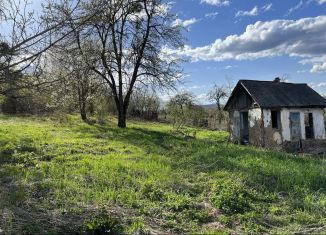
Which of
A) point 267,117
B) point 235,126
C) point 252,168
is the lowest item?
point 252,168

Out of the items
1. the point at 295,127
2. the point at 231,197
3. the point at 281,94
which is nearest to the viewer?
the point at 231,197

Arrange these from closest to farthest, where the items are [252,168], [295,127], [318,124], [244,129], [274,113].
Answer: [252,168]
[295,127]
[274,113]
[318,124]
[244,129]

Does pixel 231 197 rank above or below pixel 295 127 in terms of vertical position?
below

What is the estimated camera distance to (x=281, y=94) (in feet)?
79.7

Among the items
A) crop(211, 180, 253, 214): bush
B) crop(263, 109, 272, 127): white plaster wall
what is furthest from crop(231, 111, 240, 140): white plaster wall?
crop(211, 180, 253, 214): bush

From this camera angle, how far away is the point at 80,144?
49.2 ft

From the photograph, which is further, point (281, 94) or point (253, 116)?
point (281, 94)

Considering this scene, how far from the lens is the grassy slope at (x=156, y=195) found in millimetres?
5840

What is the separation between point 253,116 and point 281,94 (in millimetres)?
2594

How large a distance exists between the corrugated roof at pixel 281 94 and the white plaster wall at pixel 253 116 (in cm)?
76

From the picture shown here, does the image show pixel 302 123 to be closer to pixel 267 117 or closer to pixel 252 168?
pixel 267 117

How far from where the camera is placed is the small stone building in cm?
2275

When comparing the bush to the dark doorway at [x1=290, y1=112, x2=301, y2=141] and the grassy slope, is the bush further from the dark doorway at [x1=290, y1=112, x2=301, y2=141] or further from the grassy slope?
the dark doorway at [x1=290, y1=112, x2=301, y2=141]

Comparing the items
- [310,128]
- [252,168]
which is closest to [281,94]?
[310,128]
